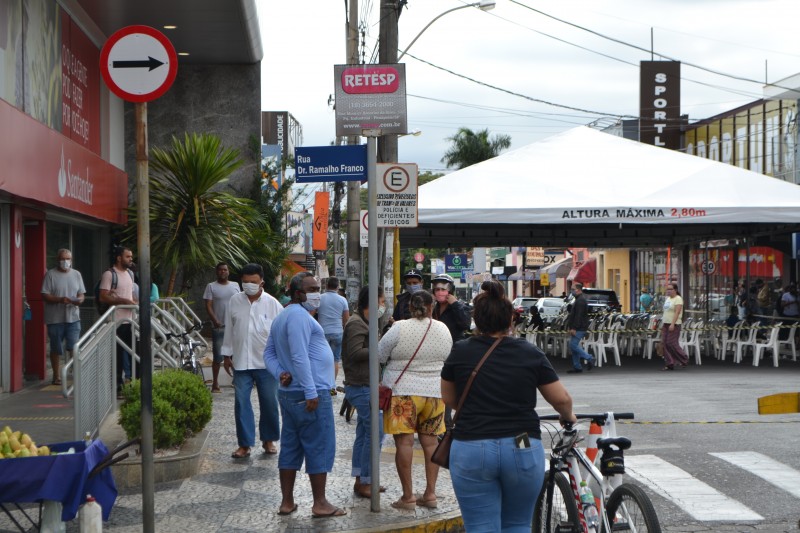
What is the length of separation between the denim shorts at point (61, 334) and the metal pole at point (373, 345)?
736cm

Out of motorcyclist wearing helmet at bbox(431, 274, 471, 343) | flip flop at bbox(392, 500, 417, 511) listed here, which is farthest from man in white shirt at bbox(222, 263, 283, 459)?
flip flop at bbox(392, 500, 417, 511)

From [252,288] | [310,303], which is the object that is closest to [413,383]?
[252,288]

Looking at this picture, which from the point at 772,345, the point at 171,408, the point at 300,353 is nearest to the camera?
the point at 300,353

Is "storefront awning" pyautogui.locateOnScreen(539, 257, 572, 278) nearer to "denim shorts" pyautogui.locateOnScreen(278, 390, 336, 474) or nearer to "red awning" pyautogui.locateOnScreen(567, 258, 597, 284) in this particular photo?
"red awning" pyautogui.locateOnScreen(567, 258, 597, 284)

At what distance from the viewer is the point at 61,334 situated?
46.9 ft

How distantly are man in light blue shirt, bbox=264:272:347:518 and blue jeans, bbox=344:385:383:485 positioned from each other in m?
0.62

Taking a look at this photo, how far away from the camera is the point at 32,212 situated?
15125mm

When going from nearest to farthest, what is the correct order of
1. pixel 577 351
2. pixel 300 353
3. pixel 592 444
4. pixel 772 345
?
pixel 592 444 → pixel 300 353 → pixel 577 351 → pixel 772 345

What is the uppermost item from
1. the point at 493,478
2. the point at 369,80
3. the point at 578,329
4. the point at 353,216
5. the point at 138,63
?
the point at 369,80

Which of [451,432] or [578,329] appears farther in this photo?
[578,329]

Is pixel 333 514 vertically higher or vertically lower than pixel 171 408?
lower

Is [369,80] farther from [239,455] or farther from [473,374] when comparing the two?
[239,455]

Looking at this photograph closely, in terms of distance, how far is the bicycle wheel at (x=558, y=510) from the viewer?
5898 mm

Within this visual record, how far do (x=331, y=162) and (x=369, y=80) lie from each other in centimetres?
71
